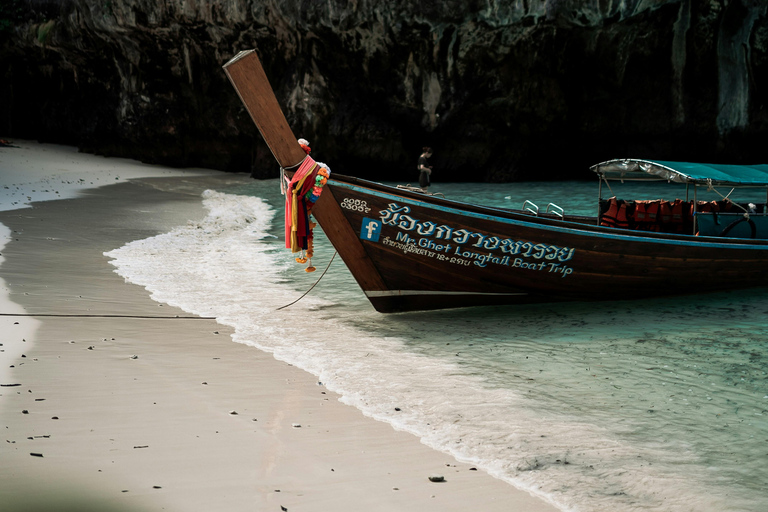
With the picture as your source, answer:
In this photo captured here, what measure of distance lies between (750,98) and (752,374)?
1989cm

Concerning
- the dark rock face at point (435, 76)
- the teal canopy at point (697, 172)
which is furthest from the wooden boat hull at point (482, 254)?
the dark rock face at point (435, 76)

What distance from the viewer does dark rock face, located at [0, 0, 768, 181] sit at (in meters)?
21.5

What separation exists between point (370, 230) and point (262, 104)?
1.62 m

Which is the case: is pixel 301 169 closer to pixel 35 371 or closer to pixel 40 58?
pixel 35 371

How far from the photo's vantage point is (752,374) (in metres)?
5.66

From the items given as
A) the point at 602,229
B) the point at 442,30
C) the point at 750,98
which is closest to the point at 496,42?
the point at 442,30

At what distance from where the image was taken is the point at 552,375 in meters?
5.59

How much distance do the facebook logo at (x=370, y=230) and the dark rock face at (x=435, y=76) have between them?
15432mm

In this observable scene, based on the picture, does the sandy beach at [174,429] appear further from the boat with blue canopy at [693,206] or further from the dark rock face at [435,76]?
the dark rock face at [435,76]

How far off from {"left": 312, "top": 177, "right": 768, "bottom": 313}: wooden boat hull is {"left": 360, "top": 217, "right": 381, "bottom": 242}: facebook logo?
0.01m

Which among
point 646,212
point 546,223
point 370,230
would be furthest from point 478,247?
point 646,212

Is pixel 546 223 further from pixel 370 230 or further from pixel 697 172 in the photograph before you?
pixel 697 172

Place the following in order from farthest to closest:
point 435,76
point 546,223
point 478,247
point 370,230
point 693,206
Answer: point 435,76, point 693,206, point 546,223, point 478,247, point 370,230

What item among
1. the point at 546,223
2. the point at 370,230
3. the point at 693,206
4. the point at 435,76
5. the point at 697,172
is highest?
the point at 435,76
